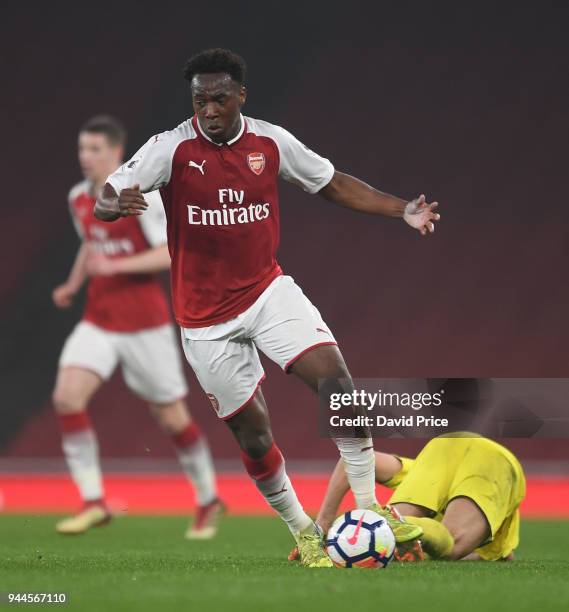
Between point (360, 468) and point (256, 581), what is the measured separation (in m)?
0.87

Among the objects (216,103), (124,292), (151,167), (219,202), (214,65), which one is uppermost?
(214,65)

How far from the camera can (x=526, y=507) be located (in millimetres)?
10492

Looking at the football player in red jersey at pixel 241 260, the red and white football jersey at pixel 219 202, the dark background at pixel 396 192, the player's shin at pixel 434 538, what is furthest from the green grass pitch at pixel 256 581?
the dark background at pixel 396 192

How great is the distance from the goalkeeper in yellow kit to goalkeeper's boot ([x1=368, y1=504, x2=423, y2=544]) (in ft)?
0.42

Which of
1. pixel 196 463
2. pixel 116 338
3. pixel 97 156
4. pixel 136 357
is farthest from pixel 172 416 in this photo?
pixel 97 156

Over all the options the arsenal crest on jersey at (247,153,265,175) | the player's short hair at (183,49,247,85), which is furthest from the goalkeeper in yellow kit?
the player's short hair at (183,49,247,85)

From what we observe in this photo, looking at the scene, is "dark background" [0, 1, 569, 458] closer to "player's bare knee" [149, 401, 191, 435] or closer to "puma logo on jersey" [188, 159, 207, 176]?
"player's bare knee" [149, 401, 191, 435]

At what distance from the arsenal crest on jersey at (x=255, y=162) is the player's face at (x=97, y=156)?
14.4ft

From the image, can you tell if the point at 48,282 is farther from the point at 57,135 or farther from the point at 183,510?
the point at 183,510

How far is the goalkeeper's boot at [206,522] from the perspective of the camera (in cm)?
801

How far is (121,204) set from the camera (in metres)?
4.84

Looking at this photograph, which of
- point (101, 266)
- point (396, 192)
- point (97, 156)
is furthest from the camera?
point (396, 192)

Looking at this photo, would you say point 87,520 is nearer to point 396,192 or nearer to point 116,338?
point 116,338

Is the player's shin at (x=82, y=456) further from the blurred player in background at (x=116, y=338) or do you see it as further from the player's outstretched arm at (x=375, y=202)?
the player's outstretched arm at (x=375, y=202)
